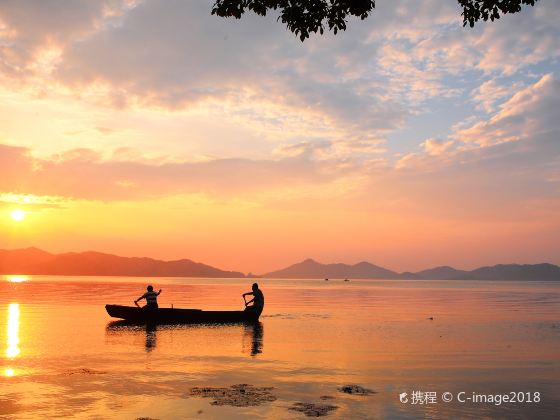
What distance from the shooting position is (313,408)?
14.6m

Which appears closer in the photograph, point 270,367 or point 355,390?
point 355,390

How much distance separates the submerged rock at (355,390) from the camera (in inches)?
660

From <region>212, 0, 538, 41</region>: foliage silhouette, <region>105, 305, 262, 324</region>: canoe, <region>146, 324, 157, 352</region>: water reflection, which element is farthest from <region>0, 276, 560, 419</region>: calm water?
<region>212, 0, 538, 41</region>: foliage silhouette

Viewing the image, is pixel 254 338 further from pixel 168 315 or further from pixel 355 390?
pixel 355 390

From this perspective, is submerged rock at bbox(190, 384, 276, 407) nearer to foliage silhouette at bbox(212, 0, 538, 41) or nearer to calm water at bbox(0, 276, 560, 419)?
calm water at bbox(0, 276, 560, 419)

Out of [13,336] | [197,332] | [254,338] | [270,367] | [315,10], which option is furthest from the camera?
[197,332]

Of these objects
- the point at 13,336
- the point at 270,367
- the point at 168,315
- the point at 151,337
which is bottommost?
the point at 151,337

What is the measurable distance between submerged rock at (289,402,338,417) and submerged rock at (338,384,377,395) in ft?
6.89

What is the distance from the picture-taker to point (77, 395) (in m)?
15.7

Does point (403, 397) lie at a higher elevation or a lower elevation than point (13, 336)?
lower

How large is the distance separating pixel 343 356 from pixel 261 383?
25.3 feet

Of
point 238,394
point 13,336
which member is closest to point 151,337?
point 13,336

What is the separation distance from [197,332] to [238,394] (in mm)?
18562

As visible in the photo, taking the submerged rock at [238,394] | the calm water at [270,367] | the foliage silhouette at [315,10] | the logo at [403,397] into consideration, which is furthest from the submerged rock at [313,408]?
the foliage silhouette at [315,10]
